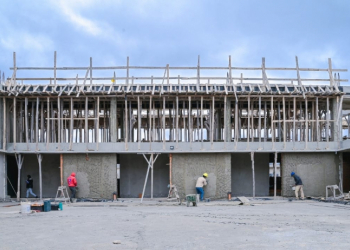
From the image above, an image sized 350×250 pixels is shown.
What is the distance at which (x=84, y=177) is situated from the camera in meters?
22.0

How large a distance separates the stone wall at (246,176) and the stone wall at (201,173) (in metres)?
2.33

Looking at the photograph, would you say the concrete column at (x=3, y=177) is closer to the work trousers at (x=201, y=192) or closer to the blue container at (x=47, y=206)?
the blue container at (x=47, y=206)

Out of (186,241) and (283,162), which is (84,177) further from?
(186,241)

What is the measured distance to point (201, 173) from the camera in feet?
72.5

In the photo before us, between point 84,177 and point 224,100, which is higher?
point 224,100

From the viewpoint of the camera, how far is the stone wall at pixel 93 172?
21969mm

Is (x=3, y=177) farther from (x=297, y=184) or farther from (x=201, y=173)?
(x=297, y=184)

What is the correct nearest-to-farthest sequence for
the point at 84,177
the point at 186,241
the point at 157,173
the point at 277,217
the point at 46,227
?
the point at 186,241 → the point at 46,227 → the point at 277,217 → the point at 84,177 → the point at 157,173

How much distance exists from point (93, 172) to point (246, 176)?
26.3 ft

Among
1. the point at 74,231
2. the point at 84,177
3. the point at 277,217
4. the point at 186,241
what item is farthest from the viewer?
the point at 84,177

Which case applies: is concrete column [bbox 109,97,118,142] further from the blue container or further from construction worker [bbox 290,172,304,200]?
construction worker [bbox 290,172,304,200]

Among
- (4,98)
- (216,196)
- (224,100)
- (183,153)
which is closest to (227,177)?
(216,196)

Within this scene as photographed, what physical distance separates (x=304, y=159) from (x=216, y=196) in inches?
183

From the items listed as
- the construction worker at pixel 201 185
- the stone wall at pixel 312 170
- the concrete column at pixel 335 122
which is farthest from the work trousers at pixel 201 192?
the concrete column at pixel 335 122
